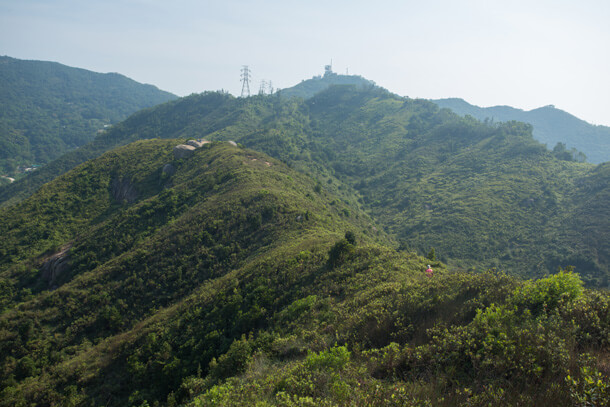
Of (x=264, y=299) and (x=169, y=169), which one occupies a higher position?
(x=169, y=169)

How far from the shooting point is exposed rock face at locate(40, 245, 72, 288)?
4316 centimetres

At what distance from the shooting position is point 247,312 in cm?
2448

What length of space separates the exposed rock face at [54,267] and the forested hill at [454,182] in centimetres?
7803

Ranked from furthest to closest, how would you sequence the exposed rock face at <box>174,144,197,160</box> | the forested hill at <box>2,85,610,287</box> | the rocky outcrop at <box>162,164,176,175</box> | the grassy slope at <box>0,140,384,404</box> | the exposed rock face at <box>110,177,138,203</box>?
the forested hill at <box>2,85,610,287</box> → the exposed rock face at <box>174,144,197,160</box> → the rocky outcrop at <box>162,164,176,175</box> → the exposed rock face at <box>110,177,138,203</box> → the grassy slope at <box>0,140,384,404</box>

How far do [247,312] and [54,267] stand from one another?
3992cm

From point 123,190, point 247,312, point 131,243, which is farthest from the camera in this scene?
point 123,190

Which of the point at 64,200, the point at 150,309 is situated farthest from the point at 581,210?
the point at 64,200

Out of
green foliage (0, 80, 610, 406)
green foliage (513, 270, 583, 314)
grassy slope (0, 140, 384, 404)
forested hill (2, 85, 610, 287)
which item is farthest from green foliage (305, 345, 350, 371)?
forested hill (2, 85, 610, 287)

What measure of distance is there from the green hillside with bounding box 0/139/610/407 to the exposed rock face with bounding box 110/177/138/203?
16.1 inches

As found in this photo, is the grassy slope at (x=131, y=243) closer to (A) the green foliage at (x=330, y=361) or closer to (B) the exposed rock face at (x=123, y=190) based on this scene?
(B) the exposed rock face at (x=123, y=190)

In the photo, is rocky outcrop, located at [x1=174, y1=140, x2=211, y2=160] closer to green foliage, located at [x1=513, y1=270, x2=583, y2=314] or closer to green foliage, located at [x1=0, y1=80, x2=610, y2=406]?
green foliage, located at [x1=0, y1=80, x2=610, y2=406]

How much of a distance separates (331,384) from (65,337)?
3746 cm

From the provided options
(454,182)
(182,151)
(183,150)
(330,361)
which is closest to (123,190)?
(182,151)

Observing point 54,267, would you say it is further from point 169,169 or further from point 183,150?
point 183,150
